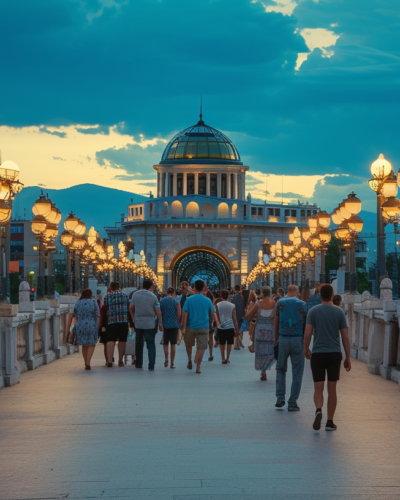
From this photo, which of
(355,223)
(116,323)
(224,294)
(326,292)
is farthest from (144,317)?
(326,292)

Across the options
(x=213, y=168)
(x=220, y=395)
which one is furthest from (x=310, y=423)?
(x=213, y=168)

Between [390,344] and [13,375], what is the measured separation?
649cm

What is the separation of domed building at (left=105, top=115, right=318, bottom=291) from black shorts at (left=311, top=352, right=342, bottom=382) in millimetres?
96487

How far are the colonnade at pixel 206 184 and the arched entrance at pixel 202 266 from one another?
8.54 meters

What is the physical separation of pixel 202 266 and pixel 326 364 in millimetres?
128275

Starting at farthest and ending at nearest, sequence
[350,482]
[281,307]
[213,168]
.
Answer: [213,168] → [281,307] → [350,482]

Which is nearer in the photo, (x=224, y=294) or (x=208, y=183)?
(x=224, y=294)

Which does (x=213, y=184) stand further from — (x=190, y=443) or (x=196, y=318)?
(x=190, y=443)

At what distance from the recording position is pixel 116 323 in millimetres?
19922

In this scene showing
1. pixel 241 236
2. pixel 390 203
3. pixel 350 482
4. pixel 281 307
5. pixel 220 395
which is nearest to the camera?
pixel 350 482

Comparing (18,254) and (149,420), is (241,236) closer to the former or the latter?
(18,254)

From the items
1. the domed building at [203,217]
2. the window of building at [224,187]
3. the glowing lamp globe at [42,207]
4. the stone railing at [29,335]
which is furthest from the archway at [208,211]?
the glowing lamp globe at [42,207]

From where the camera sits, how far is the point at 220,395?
560 inches

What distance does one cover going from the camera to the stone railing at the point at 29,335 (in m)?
15.7
